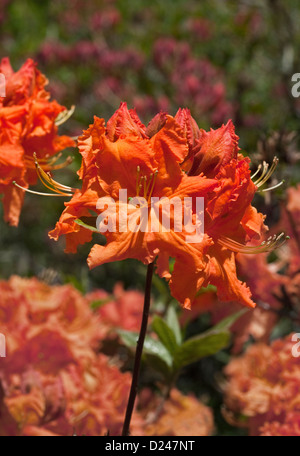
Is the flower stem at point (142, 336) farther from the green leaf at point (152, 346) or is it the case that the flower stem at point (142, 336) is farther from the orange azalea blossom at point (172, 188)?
the green leaf at point (152, 346)

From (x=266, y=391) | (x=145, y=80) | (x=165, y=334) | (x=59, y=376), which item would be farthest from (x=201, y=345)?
(x=145, y=80)

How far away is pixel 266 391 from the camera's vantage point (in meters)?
1.09

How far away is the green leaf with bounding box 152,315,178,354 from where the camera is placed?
41.7 inches

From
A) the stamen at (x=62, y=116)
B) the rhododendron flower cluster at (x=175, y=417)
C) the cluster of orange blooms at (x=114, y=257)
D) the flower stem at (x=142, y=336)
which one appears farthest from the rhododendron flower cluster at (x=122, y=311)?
the flower stem at (x=142, y=336)

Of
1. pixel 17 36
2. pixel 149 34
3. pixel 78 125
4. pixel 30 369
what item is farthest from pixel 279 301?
pixel 17 36

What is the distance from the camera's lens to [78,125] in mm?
2410

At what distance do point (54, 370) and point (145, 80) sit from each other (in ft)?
6.30

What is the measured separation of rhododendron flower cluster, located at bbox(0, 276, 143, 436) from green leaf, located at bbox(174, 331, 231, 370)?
154 millimetres

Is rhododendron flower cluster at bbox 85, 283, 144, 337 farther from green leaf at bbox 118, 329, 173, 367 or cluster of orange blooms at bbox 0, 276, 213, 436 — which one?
green leaf at bbox 118, 329, 173, 367

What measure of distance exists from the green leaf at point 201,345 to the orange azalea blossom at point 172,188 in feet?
1.07

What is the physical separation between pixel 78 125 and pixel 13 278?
1.26 metres

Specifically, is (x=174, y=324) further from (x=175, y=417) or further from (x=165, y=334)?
(x=175, y=417)

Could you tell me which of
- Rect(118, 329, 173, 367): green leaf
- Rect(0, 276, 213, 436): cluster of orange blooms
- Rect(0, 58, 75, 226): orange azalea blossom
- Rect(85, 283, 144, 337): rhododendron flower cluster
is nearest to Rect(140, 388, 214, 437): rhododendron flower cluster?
Rect(0, 276, 213, 436): cluster of orange blooms

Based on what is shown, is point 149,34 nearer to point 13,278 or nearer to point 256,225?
point 13,278
